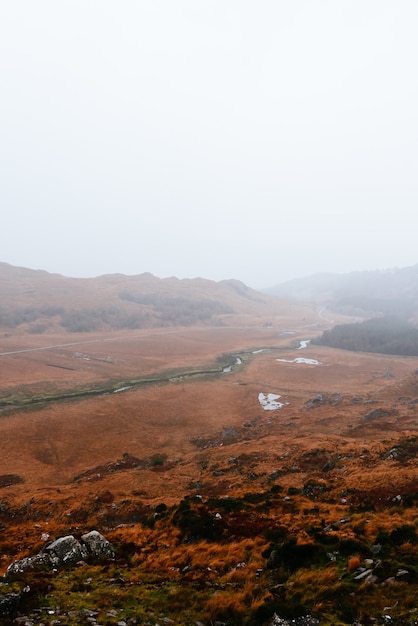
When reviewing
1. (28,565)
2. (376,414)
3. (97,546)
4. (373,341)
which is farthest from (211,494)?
(373,341)

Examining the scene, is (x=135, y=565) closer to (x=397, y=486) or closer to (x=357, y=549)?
(x=357, y=549)

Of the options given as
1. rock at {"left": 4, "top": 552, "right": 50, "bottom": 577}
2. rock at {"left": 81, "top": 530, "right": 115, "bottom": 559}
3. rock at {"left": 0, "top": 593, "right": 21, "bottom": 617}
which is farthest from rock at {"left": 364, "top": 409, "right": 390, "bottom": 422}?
rock at {"left": 0, "top": 593, "right": 21, "bottom": 617}

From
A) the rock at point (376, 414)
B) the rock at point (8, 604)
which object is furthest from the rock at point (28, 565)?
the rock at point (376, 414)

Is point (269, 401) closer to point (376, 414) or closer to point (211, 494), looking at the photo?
point (376, 414)

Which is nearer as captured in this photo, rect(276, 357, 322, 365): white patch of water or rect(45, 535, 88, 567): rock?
rect(45, 535, 88, 567): rock

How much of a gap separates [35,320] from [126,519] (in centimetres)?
18512

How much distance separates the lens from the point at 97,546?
19.2 meters

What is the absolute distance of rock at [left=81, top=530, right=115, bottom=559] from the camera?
61.8ft

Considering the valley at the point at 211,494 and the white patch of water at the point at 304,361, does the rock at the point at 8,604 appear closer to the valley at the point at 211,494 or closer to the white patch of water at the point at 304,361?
the valley at the point at 211,494

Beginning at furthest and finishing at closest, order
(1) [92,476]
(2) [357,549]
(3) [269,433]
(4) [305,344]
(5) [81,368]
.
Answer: (4) [305,344]
(5) [81,368]
(3) [269,433]
(1) [92,476]
(2) [357,549]

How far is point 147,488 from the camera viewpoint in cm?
3691

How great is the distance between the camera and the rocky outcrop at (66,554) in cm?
1694

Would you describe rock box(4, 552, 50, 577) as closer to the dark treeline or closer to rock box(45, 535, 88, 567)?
rock box(45, 535, 88, 567)

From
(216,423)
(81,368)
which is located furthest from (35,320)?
(216,423)
